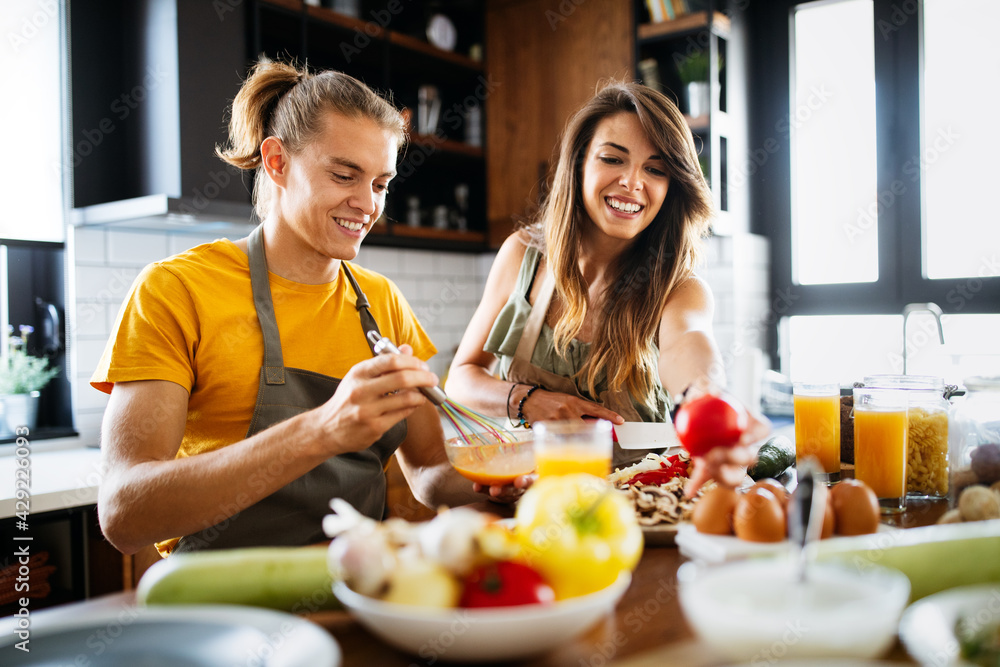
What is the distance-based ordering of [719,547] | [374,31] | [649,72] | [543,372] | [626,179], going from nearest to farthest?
1. [719,547]
2. [626,179]
3. [543,372]
4. [374,31]
5. [649,72]

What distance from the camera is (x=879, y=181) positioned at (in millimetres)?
3545

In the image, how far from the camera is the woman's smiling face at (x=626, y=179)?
1922mm

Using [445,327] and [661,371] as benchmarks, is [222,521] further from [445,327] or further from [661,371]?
[445,327]

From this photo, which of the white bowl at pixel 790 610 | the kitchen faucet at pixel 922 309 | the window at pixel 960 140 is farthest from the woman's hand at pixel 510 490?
the window at pixel 960 140

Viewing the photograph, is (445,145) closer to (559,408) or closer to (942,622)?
(559,408)

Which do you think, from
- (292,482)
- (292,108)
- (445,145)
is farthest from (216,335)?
(445,145)

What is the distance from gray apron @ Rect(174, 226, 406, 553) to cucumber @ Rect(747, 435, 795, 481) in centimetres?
75

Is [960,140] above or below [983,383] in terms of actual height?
above

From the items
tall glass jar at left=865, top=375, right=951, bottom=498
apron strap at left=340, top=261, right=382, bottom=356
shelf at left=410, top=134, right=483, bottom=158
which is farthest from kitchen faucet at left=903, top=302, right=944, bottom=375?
apron strap at left=340, top=261, right=382, bottom=356

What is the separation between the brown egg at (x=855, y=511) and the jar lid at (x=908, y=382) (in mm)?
584

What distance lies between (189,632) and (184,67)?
2300mm

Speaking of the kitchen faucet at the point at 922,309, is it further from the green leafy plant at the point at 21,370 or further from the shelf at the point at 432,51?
the green leafy plant at the point at 21,370

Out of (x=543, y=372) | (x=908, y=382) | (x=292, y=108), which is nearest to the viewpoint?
(x=908, y=382)

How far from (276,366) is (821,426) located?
109 centimetres
